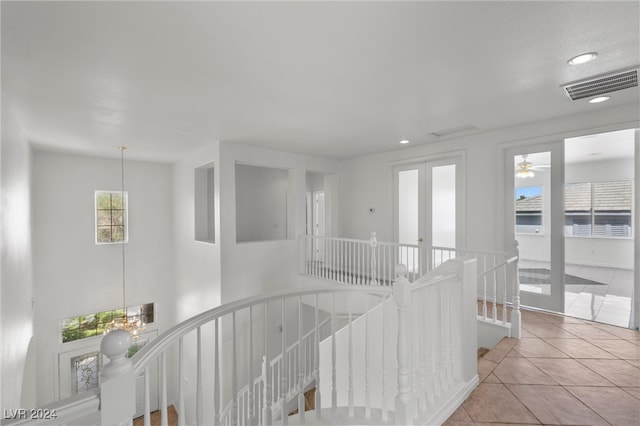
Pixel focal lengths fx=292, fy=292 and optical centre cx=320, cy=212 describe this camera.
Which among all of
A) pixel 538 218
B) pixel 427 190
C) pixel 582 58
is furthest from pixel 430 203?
pixel 582 58

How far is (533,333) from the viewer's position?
348cm

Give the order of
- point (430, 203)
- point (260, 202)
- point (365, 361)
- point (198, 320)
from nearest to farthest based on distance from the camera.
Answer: point (198, 320)
point (365, 361)
point (430, 203)
point (260, 202)

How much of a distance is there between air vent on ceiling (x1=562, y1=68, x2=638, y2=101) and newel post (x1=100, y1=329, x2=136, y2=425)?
4068mm

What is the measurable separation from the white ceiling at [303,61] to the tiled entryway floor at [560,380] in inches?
107

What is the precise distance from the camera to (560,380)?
98.5 inches

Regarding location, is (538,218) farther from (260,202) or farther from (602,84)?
(260,202)

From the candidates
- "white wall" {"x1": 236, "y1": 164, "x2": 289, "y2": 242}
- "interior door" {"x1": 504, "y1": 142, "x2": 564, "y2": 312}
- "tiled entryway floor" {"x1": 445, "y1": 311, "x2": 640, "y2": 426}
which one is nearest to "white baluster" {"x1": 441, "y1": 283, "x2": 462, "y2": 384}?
"tiled entryway floor" {"x1": 445, "y1": 311, "x2": 640, "y2": 426}

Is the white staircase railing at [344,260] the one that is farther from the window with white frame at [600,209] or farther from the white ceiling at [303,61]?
the window with white frame at [600,209]

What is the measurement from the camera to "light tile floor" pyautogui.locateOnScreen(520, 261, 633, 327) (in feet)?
12.9

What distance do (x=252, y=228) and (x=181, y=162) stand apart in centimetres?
235

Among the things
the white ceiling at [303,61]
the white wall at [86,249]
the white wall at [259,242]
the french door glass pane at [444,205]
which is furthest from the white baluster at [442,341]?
the white wall at [86,249]

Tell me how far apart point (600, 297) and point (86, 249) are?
971cm

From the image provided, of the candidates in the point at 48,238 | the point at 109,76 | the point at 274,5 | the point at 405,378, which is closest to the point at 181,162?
the point at 48,238

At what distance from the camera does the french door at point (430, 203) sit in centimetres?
504
